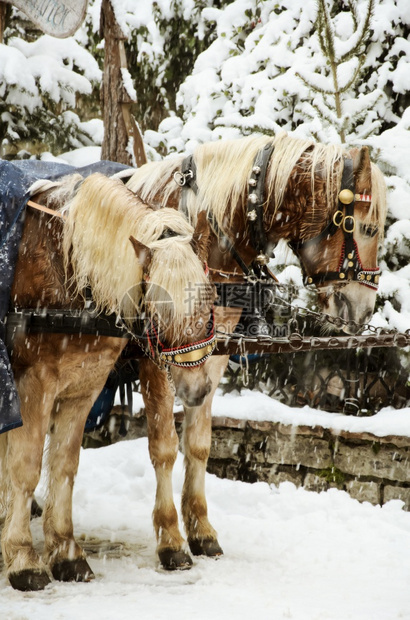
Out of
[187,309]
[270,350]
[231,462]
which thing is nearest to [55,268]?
[187,309]

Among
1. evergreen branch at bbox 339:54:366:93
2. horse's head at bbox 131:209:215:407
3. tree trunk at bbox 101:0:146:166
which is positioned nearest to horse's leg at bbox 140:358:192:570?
horse's head at bbox 131:209:215:407

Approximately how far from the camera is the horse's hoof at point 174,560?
Answer: 11.6ft

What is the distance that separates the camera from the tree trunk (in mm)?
5586

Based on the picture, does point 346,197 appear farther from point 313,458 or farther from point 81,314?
point 313,458

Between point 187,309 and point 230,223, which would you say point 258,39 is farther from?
point 187,309

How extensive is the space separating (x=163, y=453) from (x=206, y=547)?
0.59 m

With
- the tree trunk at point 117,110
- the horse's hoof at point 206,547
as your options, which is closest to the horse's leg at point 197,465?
the horse's hoof at point 206,547

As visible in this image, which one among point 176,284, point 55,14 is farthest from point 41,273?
point 55,14

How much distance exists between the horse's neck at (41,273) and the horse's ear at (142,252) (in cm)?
53

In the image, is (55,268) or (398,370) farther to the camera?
(398,370)

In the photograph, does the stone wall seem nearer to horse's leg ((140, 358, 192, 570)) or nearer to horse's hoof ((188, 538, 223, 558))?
horse's hoof ((188, 538, 223, 558))

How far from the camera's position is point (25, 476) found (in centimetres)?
308

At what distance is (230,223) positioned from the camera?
3453 millimetres

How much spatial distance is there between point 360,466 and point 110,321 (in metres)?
2.51
